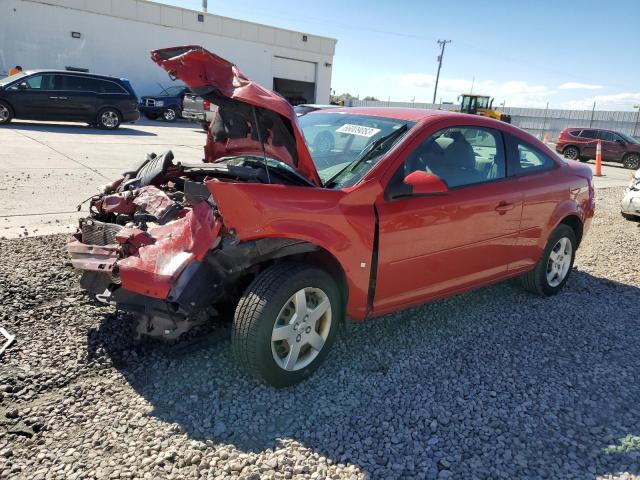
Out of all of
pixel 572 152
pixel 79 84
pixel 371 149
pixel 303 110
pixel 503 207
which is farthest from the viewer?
pixel 572 152

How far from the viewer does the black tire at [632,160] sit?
2048 centimetres

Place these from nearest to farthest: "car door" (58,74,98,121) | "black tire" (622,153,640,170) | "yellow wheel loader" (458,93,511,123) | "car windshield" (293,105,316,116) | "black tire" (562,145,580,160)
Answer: "car windshield" (293,105,316,116), "car door" (58,74,98,121), "black tire" (622,153,640,170), "black tire" (562,145,580,160), "yellow wheel loader" (458,93,511,123)

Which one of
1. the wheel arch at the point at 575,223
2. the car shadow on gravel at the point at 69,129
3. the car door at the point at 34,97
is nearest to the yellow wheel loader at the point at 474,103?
the car shadow on gravel at the point at 69,129

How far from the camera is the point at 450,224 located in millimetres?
3594

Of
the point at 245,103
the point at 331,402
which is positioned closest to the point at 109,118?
the point at 245,103

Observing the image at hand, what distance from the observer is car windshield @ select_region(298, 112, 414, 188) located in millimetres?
3324

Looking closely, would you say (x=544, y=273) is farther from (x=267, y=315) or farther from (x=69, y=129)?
(x=69, y=129)

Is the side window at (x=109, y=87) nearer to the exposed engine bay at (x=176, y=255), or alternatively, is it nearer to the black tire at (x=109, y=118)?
the black tire at (x=109, y=118)

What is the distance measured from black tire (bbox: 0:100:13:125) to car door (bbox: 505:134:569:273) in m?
15.2

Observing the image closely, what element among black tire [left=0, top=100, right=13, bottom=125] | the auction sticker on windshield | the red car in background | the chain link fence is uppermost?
the chain link fence

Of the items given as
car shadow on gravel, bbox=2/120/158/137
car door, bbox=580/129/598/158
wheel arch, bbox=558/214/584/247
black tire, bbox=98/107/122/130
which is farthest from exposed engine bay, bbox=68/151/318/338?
car door, bbox=580/129/598/158

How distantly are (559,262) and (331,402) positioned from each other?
122 inches

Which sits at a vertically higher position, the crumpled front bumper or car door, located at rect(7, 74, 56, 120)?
car door, located at rect(7, 74, 56, 120)

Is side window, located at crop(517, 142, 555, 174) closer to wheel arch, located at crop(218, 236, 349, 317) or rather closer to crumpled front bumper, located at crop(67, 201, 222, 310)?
wheel arch, located at crop(218, 236, 349, 317)
